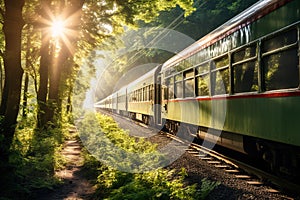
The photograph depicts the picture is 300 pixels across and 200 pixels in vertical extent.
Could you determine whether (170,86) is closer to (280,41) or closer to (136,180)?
(136,180)

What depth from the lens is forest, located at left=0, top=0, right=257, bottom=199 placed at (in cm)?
801

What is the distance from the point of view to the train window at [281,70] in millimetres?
6016

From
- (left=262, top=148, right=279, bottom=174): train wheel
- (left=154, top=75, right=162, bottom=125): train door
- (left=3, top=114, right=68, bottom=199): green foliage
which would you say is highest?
(left=154, top=75, right=162, bottom=125): train door

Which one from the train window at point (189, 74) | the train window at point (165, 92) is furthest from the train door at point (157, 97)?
the train window at point (189, 74)

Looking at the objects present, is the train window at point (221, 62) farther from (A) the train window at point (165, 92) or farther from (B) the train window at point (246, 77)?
(A) the train window at point (165, 92)

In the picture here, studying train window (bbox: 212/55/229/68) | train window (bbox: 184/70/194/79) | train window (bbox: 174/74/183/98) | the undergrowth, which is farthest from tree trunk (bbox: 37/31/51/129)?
train window (bbox: 212/55/229/68)

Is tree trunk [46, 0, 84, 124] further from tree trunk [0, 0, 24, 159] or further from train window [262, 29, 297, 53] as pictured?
train window [262, 29, 297, 53]

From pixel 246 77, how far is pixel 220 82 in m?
1.53

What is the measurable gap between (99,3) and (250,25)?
40.1 feet

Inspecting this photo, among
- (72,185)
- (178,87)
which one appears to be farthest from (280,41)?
(178,87)

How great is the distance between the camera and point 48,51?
16.8 m

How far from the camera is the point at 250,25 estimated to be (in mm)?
7680

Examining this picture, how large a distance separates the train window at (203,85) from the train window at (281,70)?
10.9ft

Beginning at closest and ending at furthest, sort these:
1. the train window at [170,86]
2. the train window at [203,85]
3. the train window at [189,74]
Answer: the train window at [203,85] < the train window at [189,74] < the train window at [170,86]
